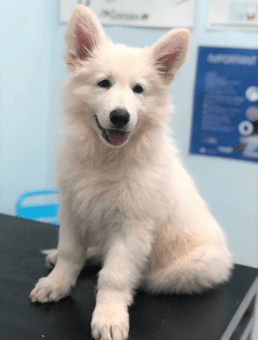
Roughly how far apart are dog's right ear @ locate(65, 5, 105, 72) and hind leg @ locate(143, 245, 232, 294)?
67cm

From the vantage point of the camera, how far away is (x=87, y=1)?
8.22 feet

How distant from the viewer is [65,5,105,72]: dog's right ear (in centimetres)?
101

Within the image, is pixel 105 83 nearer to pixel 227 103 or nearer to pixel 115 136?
pixel 115 136

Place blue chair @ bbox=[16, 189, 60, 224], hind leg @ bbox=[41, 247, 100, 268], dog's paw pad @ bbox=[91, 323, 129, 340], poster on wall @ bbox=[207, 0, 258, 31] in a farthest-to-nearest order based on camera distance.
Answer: blue chair @ bbox=[16, 189, 60, 224]
poster on wall @ bbox=[207, 0, 258, 31]
hind leg @ bbox=[41, 247, 100, 268]
dog's paw pad @ bbox=[91, 323, 129, 340]

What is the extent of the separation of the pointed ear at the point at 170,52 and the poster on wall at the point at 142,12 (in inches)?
53.8

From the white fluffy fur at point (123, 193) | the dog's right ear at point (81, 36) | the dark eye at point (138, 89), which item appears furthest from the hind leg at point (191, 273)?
the dog's right ear at point (81, 36)

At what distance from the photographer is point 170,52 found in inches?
41.2

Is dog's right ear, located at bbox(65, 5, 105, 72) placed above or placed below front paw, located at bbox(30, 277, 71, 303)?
above

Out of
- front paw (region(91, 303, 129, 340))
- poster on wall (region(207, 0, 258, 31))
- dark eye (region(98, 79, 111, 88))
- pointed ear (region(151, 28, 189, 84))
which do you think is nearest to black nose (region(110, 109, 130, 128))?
dark eye (region(98, 79, 111, 88))

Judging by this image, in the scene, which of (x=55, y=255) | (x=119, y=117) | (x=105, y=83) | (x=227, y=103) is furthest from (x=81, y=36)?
(x=227, y=103)

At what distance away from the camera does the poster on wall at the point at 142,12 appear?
2.28 meters

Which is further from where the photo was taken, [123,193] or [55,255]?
[55,255]

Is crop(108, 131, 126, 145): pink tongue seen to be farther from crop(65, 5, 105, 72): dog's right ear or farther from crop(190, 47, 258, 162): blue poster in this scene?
crop(190, 47, 258, 162): blue poster

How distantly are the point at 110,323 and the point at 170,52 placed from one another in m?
0.76
